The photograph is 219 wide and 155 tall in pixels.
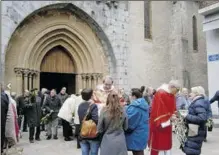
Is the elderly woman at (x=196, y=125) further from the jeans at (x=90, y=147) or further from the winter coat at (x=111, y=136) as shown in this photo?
the jeans at (x=90, y=147)

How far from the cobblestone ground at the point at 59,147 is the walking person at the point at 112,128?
3376 mm

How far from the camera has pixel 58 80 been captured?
1839 cm

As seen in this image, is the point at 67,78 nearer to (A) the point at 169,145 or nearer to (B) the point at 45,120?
(B) the point at 45,120

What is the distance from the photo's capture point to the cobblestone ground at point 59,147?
802 centimetres

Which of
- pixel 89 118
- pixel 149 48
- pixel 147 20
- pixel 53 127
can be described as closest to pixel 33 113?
pixel 53 127

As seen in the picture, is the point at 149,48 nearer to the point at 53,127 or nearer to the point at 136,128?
the point at 53,127

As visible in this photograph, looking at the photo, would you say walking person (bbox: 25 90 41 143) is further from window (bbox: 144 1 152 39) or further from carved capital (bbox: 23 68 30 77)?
window (bbox: 144 1 152 39)

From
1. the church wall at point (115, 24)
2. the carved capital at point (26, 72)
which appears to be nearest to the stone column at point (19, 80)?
the carved capital at point (26, 72)

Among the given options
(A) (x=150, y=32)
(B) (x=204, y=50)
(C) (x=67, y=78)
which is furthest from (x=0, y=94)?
(B) (x=204, y=50)

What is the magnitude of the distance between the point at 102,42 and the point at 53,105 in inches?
240

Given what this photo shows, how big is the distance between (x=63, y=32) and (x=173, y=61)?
21.2 ft

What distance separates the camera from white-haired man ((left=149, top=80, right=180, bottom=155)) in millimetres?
5742

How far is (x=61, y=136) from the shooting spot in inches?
421

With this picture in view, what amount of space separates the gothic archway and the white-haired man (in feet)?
27.1
